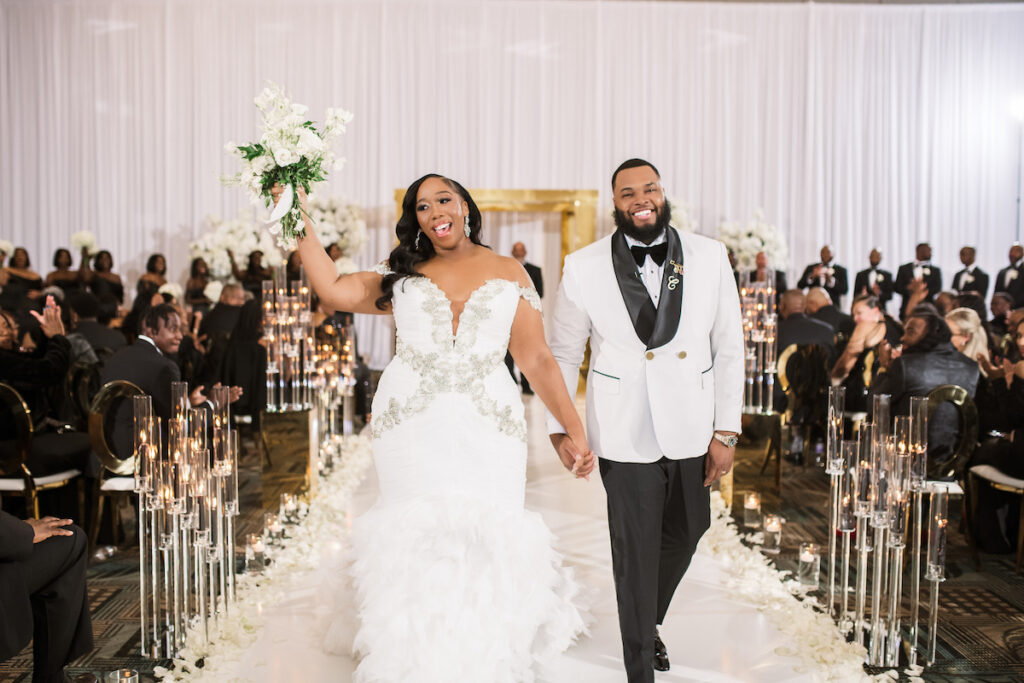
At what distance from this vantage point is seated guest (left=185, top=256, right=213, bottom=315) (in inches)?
466

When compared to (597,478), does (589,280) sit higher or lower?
higher

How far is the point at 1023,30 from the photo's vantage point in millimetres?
13812

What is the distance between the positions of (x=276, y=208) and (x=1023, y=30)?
14.0 meters

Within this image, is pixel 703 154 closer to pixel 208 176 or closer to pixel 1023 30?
pixel 1023 30

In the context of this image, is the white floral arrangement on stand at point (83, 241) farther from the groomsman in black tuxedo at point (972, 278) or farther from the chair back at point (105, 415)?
the groomsman in black tuxedo at point (972, 278)

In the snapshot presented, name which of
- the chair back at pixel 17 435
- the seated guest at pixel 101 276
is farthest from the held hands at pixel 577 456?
the seated guest at pixel 101 276

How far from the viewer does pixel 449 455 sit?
3141 millimetres

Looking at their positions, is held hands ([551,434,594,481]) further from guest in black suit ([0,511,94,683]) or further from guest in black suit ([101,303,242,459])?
guest in black suit ([101,303,242,459])

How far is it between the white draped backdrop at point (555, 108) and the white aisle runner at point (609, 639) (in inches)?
373

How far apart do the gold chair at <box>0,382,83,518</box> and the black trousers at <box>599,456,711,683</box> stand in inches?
113

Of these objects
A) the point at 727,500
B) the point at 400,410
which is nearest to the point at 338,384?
the point at 727,500

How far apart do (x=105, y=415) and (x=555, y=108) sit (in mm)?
10256

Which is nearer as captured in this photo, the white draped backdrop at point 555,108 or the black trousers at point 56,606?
the black trousers at point 56,606

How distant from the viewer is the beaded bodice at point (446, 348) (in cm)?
315
